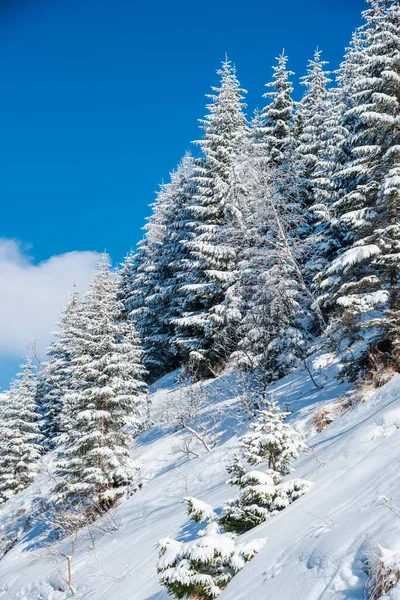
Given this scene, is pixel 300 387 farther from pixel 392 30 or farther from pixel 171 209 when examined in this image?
pixel 171 209

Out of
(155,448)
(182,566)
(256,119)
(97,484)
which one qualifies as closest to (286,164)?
(256,119)

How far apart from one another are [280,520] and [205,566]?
48.8 inches

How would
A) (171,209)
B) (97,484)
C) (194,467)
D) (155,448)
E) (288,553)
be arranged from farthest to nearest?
(171,209) < (155,448) < (97,484) < (194,467) < (288,553)

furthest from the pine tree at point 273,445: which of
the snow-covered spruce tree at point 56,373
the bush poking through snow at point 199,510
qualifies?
the snow-covered spruce tree at point 56,373

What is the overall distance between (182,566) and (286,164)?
2049 centimetres

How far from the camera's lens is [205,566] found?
5.36m

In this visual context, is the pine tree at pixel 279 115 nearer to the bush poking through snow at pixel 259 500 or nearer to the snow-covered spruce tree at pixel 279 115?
the snow-covered spruce tree at pixel 279 115

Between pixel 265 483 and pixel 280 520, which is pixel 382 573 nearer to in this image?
pixel 280 520

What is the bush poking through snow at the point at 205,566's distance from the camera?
202 inches

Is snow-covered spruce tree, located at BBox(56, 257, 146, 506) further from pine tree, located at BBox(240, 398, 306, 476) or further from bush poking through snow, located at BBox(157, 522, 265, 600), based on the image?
bush poking through snow, located at BBox(157, 522, 265, 600)

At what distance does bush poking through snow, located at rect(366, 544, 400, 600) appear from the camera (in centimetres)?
313

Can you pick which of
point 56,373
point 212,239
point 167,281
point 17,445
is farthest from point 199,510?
point 56,373

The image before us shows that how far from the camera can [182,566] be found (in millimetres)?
5262

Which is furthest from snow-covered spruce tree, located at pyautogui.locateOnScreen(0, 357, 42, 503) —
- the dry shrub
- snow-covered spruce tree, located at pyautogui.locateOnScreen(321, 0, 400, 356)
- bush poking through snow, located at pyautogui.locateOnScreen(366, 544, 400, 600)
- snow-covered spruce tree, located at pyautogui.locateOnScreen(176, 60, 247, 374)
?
bush poking through snow, located at pyautogui.locateOnScreen(366, 544, 400, 600)
